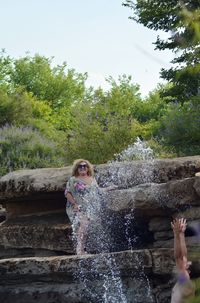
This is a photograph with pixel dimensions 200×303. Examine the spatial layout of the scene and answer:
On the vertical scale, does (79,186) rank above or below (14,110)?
below

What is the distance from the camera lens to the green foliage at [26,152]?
60.7ft

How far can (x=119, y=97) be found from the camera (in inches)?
1319

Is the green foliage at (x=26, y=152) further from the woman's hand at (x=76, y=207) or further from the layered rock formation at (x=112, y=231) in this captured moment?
the woman's hand at (x=76, y=207)

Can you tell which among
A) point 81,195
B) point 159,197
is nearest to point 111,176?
point 81,195

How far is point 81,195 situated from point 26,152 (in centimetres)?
1056

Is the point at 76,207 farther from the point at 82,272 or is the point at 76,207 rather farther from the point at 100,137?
the point at 100,137

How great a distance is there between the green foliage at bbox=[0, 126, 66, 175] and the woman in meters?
9.11

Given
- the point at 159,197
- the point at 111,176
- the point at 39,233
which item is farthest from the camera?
the point at 111,176

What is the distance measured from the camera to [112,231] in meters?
8.96

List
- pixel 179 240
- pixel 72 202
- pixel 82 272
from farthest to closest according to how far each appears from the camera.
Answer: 1. pixel 72 202
2. pixel 82 272
3. pixel 179 240

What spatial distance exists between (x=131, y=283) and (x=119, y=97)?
87.2ft

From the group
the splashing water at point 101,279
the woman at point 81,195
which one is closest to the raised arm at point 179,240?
the splashing water at point 101,279

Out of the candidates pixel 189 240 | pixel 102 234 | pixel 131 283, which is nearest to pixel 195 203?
pixel 189 240

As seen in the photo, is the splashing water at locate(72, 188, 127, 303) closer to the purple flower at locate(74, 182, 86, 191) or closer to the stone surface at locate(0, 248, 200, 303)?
the stone surface at locate(0, 248, 200, 303)
